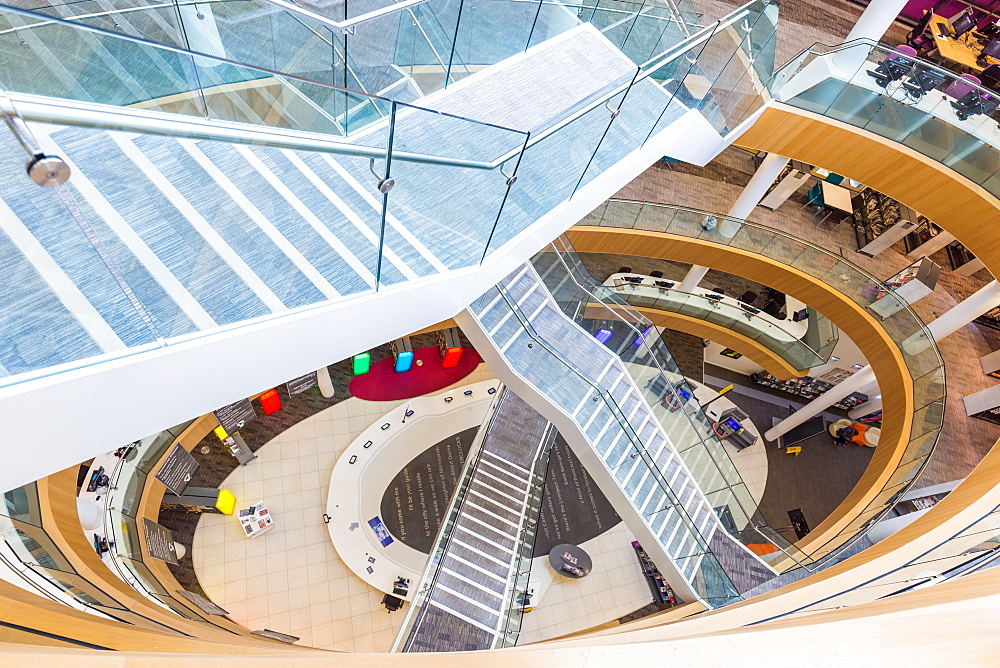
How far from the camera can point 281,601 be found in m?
9.98

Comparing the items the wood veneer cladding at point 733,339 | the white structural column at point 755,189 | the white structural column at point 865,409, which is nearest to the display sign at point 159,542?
the wood veneer cladding at point 733,339

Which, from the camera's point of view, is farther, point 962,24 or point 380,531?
point 962,24

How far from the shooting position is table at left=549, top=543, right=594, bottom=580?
1127cm

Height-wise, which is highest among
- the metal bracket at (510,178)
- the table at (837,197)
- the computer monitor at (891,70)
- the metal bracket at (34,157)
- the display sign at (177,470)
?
the table at (837,197)

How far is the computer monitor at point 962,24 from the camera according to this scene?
509 inches

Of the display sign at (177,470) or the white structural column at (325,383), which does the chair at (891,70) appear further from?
the display sign at (177,470)

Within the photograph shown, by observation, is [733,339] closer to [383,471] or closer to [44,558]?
[383,471]

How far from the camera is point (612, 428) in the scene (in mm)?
7871

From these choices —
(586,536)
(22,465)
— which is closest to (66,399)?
(22,465)

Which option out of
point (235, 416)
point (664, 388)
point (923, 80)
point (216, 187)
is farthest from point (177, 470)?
point (923, 80)

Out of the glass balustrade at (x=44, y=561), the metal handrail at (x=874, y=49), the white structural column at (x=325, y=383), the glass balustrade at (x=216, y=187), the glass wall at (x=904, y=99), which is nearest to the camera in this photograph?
the glass balustrade at (x=216, y=187)

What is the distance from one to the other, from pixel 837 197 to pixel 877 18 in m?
5.04

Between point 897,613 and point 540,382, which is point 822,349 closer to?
point 540,382

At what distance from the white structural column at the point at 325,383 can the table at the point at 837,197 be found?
11.7 m
